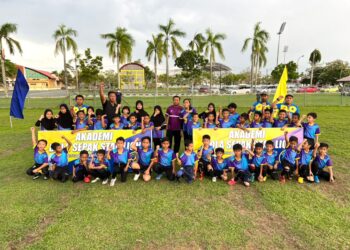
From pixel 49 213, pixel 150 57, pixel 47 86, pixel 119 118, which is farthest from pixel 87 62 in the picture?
pixel 47 86

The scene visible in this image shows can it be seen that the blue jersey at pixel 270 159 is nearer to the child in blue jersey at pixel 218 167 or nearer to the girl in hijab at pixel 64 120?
the child in blue jersey at pixel 218 167

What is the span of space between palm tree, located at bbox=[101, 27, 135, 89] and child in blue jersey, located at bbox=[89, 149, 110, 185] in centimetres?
2718

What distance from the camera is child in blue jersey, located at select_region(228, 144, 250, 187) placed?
507 centimetres

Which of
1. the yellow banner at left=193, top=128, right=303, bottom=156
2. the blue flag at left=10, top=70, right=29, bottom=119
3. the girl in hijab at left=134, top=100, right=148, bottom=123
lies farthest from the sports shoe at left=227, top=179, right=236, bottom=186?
the blue flag at left=10, top=70, right=29, bottom=119

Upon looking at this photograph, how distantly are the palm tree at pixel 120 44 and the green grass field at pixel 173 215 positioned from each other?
91.9 feet

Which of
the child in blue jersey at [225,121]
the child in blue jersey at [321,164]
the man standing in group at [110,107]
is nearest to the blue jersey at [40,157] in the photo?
the man standing in group at [110,107]

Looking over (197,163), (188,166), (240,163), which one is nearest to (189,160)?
(188,166)

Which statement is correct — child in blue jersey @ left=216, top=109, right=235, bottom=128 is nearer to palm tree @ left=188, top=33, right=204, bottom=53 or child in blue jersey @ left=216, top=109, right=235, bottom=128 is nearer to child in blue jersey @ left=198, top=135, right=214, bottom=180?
child in blue jersey @ left=198, top=135, right=214, bottom=180

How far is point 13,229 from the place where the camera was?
138 inches

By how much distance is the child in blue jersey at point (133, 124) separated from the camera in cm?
617

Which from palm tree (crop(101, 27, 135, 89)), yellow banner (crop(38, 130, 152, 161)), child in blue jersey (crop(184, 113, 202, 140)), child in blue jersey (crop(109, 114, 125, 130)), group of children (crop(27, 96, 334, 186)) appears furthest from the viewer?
palm tree (crop(101, 27, 135, 89))

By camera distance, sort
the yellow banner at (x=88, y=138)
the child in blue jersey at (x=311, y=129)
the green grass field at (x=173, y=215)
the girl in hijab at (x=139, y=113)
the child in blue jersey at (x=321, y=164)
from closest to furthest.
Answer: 1. the green grass field at (x=173, y=215)
2. the child in blue jersey at (x=321, y=164)
3. the child in blue jersey at (x=311, y=129)
4. the yellow banner at (x=88, y=138)
5. the girl in hijab at (x=139, y=113)

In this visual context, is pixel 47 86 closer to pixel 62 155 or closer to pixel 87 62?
pixel 87 62

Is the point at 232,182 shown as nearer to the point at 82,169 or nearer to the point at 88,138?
the point at 82,169
